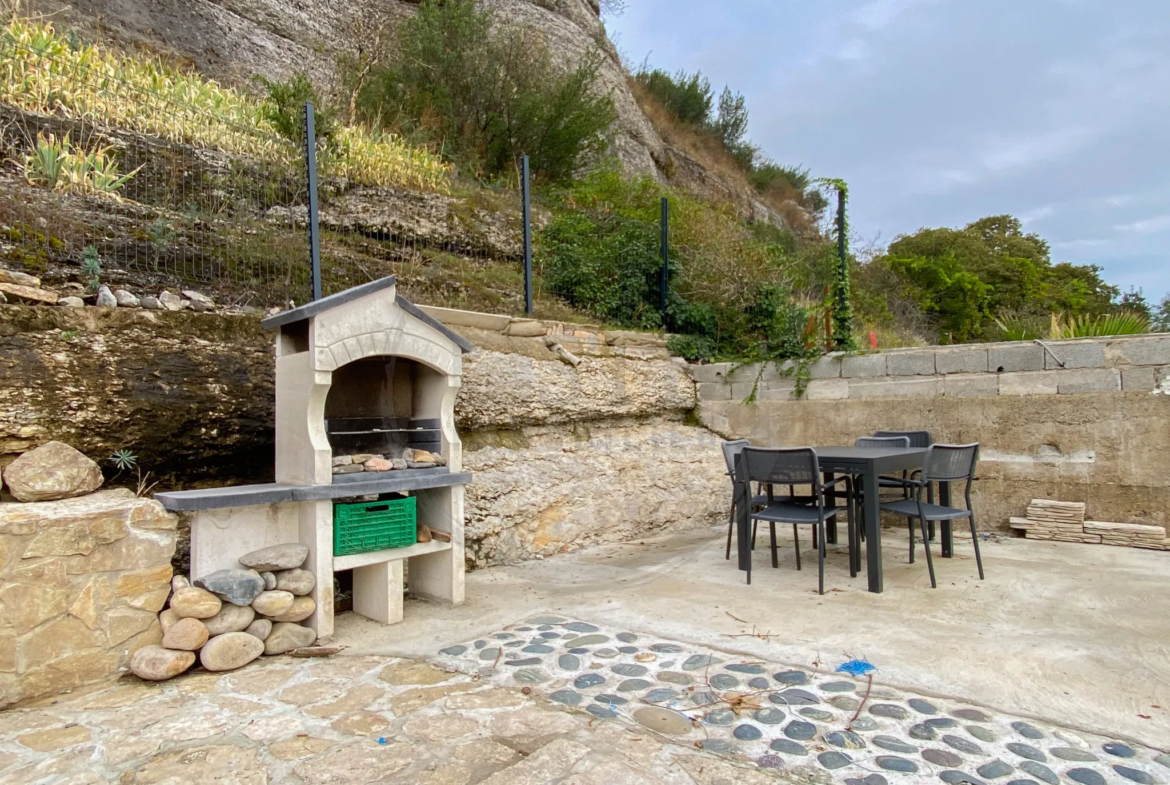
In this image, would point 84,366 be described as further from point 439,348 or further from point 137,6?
point 137,6

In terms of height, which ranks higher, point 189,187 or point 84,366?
point 189,187

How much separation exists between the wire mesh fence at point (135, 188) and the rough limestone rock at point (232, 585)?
1932 mm

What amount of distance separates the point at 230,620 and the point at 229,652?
0.47 ft

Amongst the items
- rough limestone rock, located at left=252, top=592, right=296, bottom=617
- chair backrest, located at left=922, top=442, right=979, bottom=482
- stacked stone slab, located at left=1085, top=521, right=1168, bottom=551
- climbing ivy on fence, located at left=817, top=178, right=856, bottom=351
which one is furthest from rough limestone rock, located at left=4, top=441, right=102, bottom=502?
stacked stone slab, located at left=1085, top=521, right=1168, bottom=551

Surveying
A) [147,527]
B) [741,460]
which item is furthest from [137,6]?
[741,460]

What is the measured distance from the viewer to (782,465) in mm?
4082

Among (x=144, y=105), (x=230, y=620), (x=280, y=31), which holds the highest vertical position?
(x=280, y=31)

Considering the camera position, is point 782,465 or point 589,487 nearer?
point 782,465

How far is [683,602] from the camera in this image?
376cm

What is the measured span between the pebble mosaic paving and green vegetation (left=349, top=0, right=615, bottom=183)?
323 inches

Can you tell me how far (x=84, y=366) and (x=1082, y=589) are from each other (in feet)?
18.3

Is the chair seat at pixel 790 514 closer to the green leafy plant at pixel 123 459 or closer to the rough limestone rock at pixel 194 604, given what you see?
the rough limestone rock at pixel 194 604

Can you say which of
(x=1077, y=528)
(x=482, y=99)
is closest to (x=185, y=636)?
(x=1077, y=528)

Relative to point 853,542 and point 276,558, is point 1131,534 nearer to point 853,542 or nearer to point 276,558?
point 853,542
